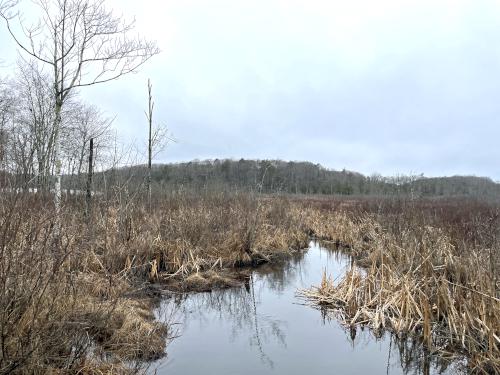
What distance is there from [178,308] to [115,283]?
56.0 inches

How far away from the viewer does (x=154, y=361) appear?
5.52 metres

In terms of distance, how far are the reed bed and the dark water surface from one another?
0.33 m

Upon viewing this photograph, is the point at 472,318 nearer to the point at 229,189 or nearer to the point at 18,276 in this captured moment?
the point at 18,276

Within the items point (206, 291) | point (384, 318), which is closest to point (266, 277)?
point (206, 291)

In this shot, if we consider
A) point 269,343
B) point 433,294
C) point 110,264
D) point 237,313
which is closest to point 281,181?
point 237,313

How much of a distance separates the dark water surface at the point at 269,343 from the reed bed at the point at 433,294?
33 centimetres

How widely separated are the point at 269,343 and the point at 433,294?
108 inches

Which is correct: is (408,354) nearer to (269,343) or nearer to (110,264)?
(269,343)

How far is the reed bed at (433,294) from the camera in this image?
213 inches

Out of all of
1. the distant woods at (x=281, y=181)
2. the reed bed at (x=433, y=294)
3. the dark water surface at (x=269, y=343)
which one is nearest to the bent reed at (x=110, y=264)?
the dark water surface at (x=269, y=343)

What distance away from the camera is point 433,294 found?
678 cm

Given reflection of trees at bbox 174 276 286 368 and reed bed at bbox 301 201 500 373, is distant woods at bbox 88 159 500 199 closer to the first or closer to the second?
reflection of trees at bbox 174 276 286 368

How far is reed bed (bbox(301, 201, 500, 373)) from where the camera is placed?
542 cm

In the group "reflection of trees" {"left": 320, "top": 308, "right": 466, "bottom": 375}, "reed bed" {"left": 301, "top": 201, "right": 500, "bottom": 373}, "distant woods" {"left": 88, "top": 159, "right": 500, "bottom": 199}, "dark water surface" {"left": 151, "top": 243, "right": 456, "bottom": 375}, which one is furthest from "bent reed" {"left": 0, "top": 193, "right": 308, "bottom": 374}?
"reed bed" {"left": 301, "top": 201, "right": 500, "bottom": 373}
